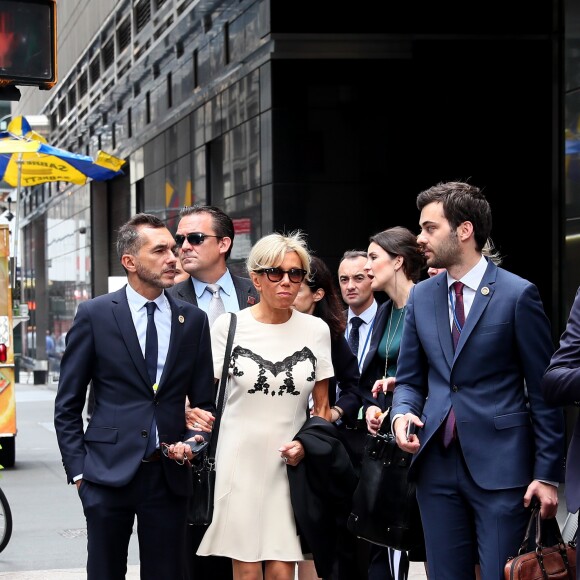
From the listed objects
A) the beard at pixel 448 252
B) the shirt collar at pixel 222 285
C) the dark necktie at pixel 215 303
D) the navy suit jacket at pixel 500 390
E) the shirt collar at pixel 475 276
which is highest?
the beard at pixel 448 252

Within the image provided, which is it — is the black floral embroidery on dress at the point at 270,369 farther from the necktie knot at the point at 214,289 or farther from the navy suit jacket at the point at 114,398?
the necktie knot at the point at 214,289

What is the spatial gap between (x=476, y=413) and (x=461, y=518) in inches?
16.7

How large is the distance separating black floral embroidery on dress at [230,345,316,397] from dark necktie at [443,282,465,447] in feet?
2.75

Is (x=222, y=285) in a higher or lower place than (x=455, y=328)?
higher

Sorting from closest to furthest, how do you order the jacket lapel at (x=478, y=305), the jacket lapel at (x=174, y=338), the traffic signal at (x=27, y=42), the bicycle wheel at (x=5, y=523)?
the jacket lapel at (x=478, y=305), the jacket lapel at (x=174, y=338), the traffic signal at (x=27, y=42), the bicycle wheel at (x=5, y=523)

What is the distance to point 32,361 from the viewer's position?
46906 mm

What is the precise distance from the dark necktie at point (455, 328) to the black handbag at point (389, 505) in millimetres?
533

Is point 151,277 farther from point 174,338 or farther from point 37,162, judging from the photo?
point 37,162

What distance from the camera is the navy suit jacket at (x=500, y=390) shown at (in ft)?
15.6

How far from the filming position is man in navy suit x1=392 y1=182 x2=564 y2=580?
15.6ft

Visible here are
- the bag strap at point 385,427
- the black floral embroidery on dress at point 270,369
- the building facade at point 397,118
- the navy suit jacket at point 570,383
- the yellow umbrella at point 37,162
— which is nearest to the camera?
the navy suit jacket at point 570,383

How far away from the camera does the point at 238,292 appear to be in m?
6.61

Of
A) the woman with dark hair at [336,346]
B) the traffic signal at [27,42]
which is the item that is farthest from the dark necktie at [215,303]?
the traffic signal at [27,42]

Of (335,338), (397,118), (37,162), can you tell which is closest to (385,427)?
(335,338)
